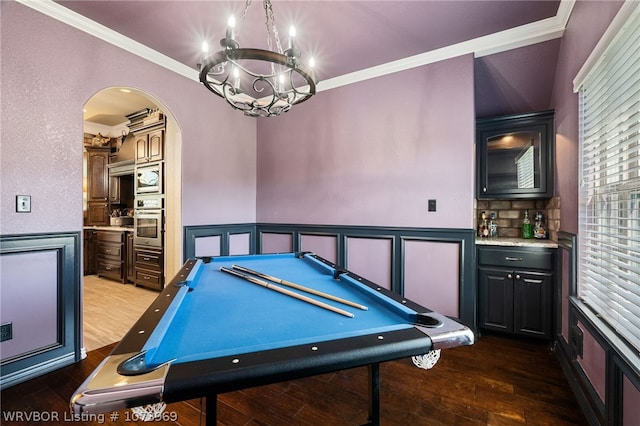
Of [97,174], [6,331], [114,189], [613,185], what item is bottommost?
[6,331]

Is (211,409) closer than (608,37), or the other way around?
(211,409)

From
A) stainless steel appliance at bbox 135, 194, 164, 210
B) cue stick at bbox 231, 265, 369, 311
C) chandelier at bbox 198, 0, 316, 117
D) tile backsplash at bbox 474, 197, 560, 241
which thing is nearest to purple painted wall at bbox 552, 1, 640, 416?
tile backsplash at bbox 474, 197, 560, 241

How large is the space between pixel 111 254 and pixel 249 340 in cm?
476

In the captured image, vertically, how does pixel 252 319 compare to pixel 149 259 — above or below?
above

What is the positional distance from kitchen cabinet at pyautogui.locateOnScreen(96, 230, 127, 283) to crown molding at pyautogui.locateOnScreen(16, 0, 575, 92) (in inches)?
112

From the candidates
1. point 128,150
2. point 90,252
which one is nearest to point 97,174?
point 128,150

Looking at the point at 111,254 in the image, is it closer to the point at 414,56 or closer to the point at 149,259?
the point at 149,259

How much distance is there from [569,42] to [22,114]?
12.6ft

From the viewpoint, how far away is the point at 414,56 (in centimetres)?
274

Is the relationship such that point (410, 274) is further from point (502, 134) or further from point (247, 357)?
point (247, 357)

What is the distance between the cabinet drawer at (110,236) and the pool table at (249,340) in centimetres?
371

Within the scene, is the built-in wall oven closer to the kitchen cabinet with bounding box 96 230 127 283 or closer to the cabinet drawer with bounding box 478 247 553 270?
the kitchen cabinet with bounding box 96 230 127 283

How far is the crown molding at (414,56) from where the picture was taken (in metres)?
2.07

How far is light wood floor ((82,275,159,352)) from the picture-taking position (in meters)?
2.59
